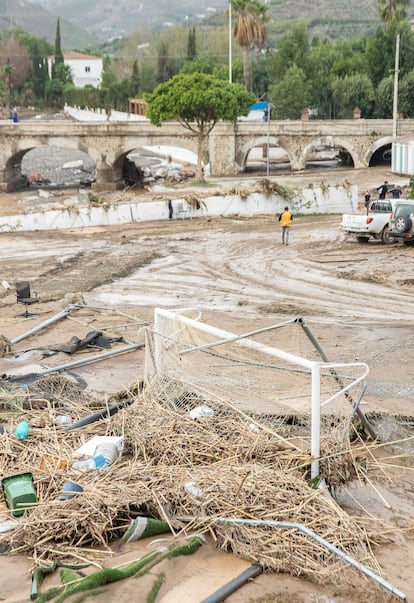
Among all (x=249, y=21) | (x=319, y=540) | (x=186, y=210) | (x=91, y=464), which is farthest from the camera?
(x=249, y=21)

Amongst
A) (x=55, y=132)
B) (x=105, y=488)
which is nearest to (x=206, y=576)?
(x=105, y=488)

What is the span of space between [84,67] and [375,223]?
137598 millimetres

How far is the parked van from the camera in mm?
26906

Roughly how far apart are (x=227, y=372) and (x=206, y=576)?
11.1ft

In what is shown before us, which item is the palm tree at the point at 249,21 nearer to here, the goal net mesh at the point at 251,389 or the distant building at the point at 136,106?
the distant building at the point at 136,106

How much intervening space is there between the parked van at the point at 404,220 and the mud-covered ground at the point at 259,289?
1.60ft

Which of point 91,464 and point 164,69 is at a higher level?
point 164,69

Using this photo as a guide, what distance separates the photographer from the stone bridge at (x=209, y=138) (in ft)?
181

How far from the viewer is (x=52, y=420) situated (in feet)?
35.9

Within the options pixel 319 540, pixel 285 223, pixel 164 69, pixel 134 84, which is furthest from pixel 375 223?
pixel 164 69

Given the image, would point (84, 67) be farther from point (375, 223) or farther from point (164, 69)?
point (375, 223)

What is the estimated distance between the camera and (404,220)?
27.0 meters

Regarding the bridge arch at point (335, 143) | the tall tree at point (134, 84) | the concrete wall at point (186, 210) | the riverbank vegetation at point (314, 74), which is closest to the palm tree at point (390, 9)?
the riverbank vegetation at point (314, 74)

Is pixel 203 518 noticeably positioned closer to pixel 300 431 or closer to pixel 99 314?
pixel 300 431
